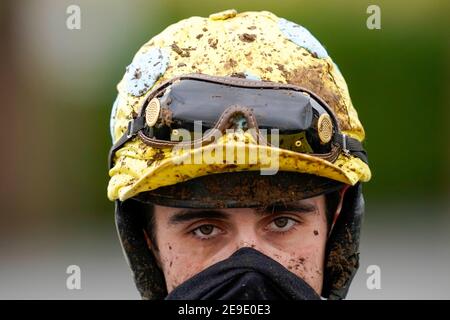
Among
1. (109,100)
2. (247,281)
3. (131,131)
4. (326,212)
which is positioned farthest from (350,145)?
(109,100)

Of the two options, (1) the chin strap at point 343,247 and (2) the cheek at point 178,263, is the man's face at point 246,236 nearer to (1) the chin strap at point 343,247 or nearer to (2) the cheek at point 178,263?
(2) the cheek at point 178,263

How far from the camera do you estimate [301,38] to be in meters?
3.42

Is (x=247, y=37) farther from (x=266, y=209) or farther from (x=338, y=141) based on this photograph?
(x=266, y=209)

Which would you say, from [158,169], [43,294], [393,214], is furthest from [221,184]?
[393,214]

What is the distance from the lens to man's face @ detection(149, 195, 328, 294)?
312cm

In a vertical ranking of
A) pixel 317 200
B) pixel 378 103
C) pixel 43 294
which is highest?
pixel 317 200

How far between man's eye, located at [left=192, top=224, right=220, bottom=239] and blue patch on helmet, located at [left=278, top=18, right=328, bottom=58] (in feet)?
2.44

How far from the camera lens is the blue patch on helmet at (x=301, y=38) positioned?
11.2 feet

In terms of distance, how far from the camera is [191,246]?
321 centimetres

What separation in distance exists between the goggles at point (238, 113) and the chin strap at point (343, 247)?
0.35 metres

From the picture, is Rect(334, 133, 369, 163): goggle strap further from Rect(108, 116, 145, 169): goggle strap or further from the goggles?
Rect(108, 116, 145, 169): goggle strap

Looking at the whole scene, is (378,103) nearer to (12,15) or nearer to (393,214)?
(393,214)

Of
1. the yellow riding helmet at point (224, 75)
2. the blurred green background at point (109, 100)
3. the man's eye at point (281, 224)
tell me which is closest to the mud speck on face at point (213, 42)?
the yellow riding helmet at point (224, 75)
